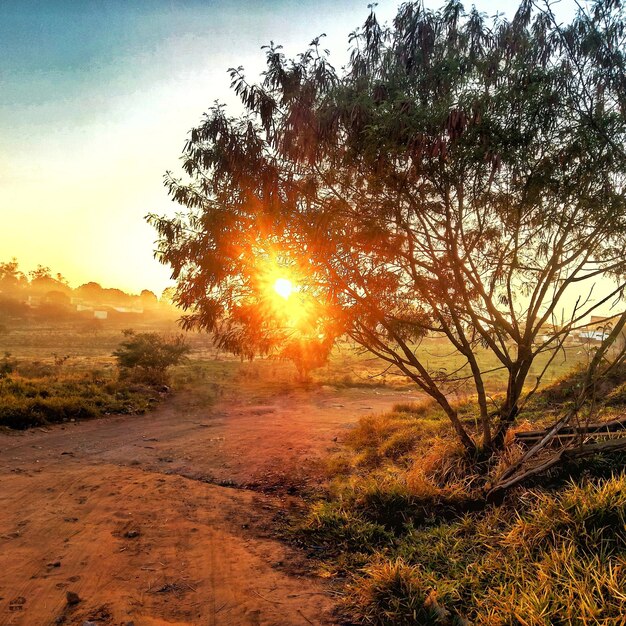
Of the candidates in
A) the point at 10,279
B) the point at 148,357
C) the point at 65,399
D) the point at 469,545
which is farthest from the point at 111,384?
the point at 10,279

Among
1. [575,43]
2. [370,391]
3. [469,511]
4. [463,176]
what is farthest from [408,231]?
[370,391]

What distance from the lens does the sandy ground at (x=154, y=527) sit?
3.71 metres

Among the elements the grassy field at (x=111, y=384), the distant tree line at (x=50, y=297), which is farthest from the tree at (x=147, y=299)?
the grassy field at (x=111, y=384)

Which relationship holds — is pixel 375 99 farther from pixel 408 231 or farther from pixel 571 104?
pixel 571 104

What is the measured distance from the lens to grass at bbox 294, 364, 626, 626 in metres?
3.37

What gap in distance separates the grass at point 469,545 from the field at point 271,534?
2 cm

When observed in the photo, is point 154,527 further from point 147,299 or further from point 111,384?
point 147,299

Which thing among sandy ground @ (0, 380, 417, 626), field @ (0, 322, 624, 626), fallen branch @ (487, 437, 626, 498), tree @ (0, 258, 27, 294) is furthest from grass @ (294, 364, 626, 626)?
tree @ (0, 258, 27, 294)

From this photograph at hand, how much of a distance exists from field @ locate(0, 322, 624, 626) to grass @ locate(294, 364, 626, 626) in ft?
0.07

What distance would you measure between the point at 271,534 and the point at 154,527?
1522mm

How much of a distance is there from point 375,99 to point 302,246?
2.13m

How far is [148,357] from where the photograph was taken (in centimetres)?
1883

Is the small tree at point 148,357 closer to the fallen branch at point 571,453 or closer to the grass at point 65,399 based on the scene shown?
the grass at point 65,399

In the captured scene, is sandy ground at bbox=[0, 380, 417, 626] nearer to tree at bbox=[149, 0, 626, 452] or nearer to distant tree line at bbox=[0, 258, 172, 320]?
tree at bbox=[149, 0, 626, 452]
